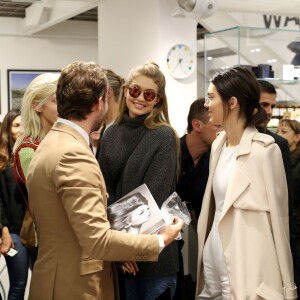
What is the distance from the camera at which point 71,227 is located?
1.96 meters

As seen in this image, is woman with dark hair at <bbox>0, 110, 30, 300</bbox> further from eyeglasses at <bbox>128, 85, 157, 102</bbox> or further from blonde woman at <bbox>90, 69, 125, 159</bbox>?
eyeglasses at <bbox>128, 85, 157, 102</bbox>

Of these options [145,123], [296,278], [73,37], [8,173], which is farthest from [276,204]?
[73,37]

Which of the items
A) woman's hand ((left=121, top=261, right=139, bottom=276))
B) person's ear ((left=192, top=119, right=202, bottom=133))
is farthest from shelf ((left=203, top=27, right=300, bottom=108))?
woman's hand ((left=121, top=261, right=139, bottom=276))

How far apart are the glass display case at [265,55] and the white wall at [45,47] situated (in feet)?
18.3

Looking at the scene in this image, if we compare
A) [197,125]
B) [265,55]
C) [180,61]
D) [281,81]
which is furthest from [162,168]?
[180,61]

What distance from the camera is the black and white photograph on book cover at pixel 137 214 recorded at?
7.03 ft

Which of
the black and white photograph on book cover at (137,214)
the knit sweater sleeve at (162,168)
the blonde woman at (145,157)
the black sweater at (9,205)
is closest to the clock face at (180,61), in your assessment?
the black sweater at (9,205)

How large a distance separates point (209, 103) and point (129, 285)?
0.94m

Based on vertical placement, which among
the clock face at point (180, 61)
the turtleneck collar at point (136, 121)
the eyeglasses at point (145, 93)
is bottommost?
the turtleneck collar at point (136, 121)

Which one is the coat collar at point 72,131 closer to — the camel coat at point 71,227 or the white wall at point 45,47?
the camel coat at point 71,227

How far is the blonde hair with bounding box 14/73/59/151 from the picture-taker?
8.80 ft

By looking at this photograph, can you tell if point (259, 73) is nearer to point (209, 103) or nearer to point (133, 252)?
point (209, 103)

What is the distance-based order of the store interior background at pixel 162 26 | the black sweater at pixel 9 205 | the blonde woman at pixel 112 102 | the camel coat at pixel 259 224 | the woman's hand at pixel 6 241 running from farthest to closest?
the store interior background at pixel 162 26
the black sweater at pixel 9 205
the woman's hand at pixel 6 241
the blonde woman at pixel 112 102
the camel coat at pixel 259 224

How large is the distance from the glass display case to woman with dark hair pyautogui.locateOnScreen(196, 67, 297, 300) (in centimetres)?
247
